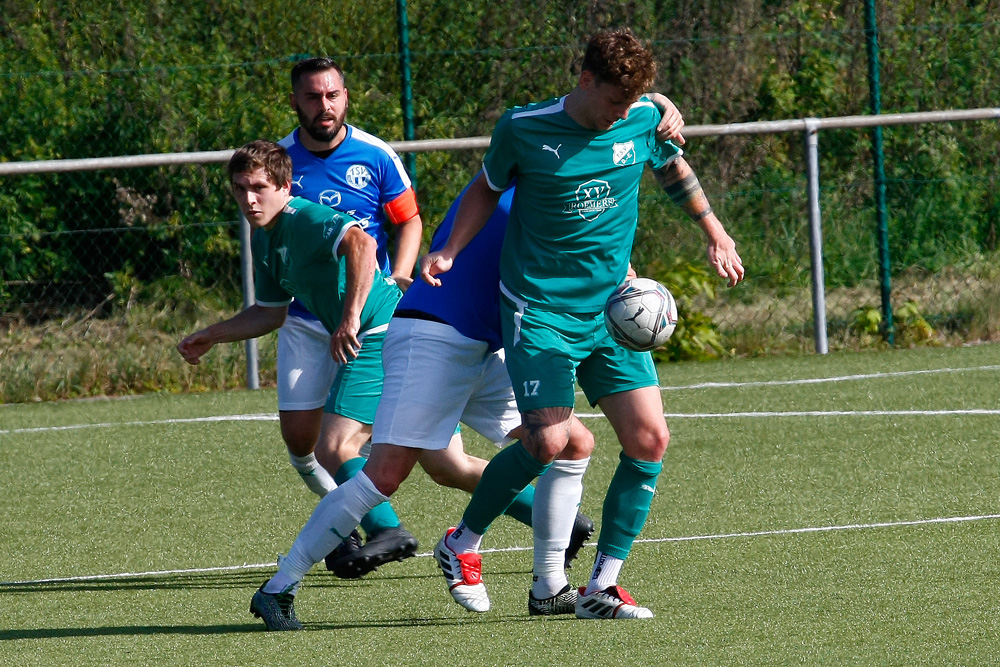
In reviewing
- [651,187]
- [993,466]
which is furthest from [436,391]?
[651,187]

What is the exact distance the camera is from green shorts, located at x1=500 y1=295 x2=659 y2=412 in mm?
4672

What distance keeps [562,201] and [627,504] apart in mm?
954

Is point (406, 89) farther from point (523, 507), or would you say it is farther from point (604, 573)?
point (604, 573)

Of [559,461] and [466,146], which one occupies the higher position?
[466,146]

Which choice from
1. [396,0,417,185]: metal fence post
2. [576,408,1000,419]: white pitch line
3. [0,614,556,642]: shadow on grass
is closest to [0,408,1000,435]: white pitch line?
[576,408,1000,419]: white pitch line

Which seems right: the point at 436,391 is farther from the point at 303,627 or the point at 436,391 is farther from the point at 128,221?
the point at 128,221

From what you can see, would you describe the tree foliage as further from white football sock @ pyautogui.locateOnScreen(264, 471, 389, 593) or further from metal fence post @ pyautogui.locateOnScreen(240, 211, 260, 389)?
white football sock @ pyautogui.locateOnScreen(264, 471, 389, 593)

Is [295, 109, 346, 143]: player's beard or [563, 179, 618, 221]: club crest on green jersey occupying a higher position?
[295, 109, 346, 143]: player's beard

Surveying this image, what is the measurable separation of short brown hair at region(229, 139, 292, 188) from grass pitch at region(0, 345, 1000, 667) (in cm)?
143

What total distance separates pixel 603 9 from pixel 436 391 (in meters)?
10.6

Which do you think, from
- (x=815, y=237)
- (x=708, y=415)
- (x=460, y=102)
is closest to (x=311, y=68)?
(x=708, y=415)

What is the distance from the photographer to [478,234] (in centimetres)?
510

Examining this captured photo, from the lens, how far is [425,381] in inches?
193

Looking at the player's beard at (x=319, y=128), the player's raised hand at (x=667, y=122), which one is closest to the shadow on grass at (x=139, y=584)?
the player's beard at (x=319, y=128)
